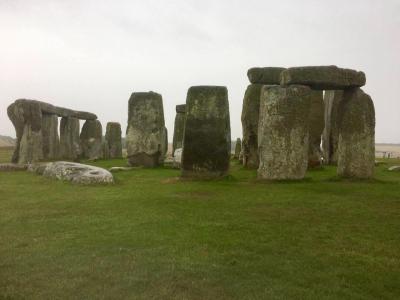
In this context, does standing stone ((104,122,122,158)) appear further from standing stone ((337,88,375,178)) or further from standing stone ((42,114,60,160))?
standing stone ((337,88,375,178))

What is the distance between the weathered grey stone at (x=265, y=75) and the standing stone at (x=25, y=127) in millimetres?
9331

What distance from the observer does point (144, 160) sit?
19.0 m

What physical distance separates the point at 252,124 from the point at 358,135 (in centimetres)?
562

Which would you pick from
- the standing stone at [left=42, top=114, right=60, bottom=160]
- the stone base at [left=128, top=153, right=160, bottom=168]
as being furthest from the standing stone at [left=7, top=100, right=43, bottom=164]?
the stone base at [left=128, top=153, right=160, bottom=168]

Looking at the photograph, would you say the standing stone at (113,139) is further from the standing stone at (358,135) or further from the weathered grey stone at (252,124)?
the standing stone at (358,135)

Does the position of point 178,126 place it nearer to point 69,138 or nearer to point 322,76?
point 69,138

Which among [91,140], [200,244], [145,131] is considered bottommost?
[200,244]

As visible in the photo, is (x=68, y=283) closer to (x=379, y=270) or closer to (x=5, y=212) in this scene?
(x=379, y=270)

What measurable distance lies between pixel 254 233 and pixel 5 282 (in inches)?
136

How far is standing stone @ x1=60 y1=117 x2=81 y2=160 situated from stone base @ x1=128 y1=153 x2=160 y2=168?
7636 millimetres

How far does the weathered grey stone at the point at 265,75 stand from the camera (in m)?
17.5

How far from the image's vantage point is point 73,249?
19.9 feet

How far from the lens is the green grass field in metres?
4.82

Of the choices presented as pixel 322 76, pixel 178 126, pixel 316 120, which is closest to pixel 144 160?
pixel 178 126
